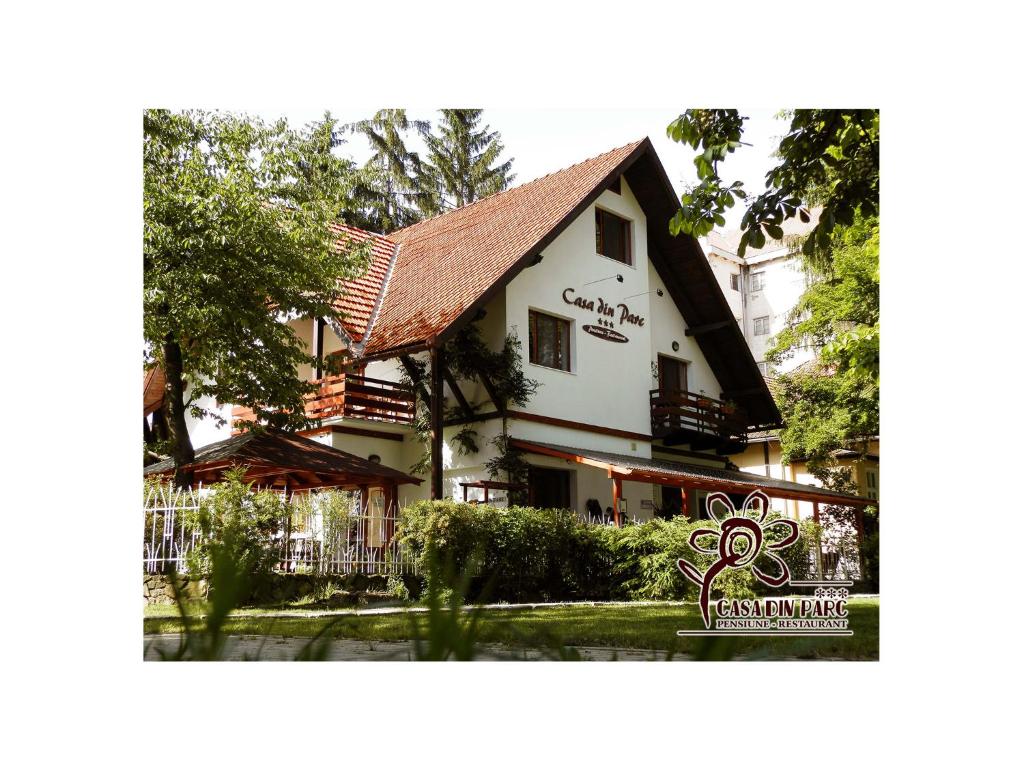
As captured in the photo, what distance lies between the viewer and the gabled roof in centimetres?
1513

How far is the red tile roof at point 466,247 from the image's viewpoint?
15.0 metres

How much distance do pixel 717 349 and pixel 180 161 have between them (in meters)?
13.8

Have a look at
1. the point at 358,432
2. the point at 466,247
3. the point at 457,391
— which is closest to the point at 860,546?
the point at 457,391

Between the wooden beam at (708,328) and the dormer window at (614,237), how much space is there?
2.49 meters

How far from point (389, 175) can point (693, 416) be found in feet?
26.2

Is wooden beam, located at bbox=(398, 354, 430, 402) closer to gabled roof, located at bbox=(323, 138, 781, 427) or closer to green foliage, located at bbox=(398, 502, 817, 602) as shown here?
gabled roof, located at bbox=(323, 138, 781, 427)

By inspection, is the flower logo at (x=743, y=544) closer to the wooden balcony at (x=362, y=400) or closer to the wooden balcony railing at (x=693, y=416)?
the wooden balcony at (x=362, y=400)

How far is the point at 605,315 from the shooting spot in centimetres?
1814

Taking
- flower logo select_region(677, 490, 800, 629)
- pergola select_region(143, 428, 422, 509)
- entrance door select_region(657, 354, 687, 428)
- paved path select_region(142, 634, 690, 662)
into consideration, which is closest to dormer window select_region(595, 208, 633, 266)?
entrance door select_region(657, 354, 687, 428)

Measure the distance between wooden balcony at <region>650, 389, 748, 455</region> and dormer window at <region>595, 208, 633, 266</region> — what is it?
104 inches

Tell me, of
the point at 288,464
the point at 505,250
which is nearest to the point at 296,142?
the point at 288,464

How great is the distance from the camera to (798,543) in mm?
6391

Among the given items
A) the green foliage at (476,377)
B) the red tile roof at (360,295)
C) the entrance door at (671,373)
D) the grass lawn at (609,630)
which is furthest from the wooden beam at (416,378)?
the grass lawn at (609,630)

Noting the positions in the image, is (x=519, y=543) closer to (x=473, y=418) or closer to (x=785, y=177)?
(x=473, y=418)
